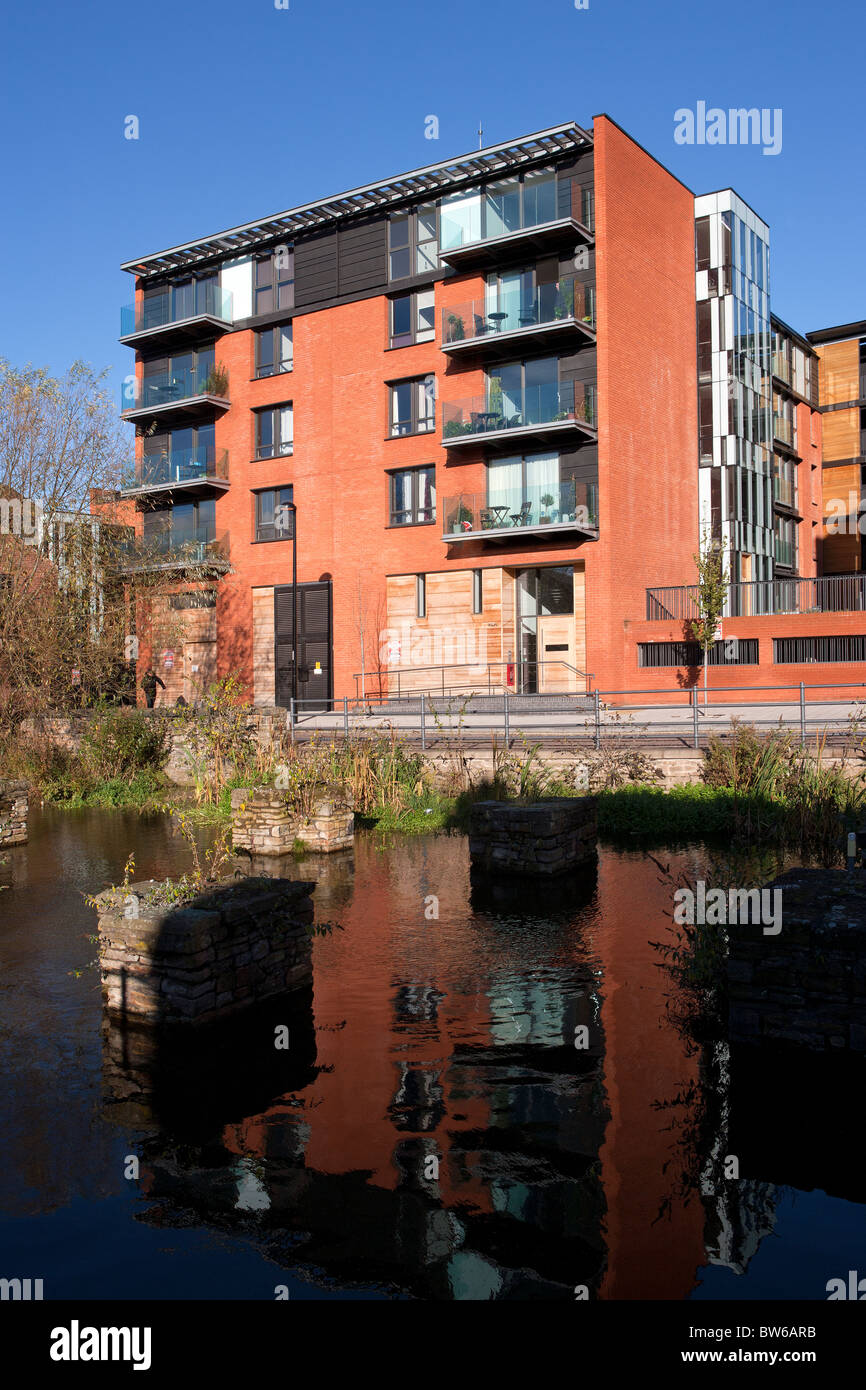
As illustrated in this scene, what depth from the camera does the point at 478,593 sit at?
28.5 m

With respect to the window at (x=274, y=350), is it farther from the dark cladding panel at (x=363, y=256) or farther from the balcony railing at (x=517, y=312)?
the balcony railing at (x=517, y=312)

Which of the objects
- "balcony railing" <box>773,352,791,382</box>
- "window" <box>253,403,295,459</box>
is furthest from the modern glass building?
"window" <box>253,403,295,459</box>

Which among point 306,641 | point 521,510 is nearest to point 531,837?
point 521,510

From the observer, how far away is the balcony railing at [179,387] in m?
33.5

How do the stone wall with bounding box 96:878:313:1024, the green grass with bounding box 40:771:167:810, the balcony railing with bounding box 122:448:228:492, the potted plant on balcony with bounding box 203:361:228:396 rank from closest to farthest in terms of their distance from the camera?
1. the stone wall with bounding box 96:878:313:1024
2. the green grass with bounding box 40:771:167:810
3. the balcony railing with bounding box 122:448:228:492
4. the potted plant on balcony with bounding box 203:361:228:396

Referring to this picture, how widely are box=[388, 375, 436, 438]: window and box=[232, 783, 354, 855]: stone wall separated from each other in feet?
61.6

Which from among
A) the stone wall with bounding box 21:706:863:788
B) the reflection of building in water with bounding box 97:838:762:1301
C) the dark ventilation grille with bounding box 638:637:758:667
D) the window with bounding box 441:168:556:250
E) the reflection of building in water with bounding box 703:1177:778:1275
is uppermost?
the window with bounding box 441:168:556:250

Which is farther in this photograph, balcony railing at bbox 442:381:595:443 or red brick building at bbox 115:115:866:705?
red brick building at bbox 115:115:866:705

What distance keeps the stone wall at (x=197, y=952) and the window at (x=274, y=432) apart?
2721 centimetres

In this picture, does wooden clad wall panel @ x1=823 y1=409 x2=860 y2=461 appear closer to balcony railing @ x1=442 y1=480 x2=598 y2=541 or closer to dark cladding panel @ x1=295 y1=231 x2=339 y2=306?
balcony railing @ x1=442 y1=480 x2=598 y2=541

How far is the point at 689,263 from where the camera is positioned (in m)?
31.8

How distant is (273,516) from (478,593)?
833 cm

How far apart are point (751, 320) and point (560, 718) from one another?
18.0 metres

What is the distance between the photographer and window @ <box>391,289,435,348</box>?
98.4ft
